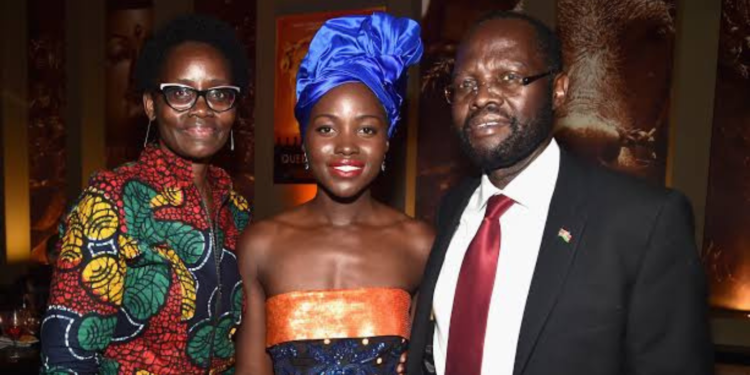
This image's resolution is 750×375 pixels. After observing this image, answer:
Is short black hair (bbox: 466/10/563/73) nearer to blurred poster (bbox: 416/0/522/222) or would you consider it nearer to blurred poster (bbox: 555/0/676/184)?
blurred poster (bbox: 555/0/676/184)

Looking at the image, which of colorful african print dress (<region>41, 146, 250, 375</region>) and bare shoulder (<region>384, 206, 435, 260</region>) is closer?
colorful african print dress (<region>41, 146, 250, 375</region>)

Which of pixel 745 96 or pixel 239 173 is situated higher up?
pixel 745 96

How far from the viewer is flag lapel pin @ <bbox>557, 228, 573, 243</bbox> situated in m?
1.42

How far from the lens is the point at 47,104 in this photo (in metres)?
6.87

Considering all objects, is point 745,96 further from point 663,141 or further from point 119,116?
point 119,116

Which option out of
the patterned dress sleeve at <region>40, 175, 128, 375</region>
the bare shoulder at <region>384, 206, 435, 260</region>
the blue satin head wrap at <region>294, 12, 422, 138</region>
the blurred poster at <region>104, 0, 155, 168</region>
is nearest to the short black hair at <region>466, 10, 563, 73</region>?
the blue satin head wrap at <region>294, 12, 422, 138</region>

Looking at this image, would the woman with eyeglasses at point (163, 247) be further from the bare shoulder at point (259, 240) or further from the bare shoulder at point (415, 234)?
the bare shoulder at point (415, 234)

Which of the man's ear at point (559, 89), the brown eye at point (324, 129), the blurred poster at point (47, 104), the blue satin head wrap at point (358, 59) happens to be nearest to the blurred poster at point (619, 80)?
the blue satin head wrap at point (358, 59)

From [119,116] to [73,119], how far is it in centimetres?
60

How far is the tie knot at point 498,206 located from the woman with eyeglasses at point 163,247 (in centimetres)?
84

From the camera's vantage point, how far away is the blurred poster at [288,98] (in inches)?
229

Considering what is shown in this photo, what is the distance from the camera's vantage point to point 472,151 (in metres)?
1.57

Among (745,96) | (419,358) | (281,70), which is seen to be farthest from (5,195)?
(745,96)

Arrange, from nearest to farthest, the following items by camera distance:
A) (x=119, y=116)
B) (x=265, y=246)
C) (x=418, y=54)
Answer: (x=265, y=246), (x=418, y=54), (x=119, y=116)
